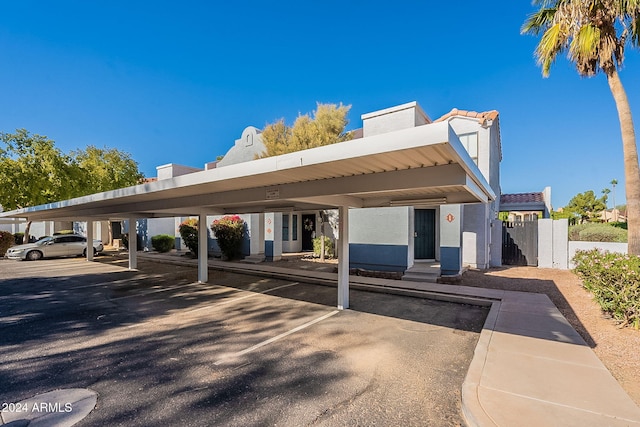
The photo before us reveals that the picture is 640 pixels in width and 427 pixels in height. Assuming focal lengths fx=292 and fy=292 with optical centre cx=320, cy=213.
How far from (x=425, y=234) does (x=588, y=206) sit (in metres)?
29.0

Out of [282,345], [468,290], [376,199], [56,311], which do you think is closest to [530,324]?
[468,290]

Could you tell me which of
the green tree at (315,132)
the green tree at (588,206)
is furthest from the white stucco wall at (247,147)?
the green tree at (588,206)

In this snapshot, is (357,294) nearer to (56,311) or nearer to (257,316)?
(257,316)

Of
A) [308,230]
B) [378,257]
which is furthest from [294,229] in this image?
[378,257]

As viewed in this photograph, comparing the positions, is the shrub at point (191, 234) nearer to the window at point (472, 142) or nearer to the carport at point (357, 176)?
the carport at point (357, 176)

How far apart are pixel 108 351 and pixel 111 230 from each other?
84.4 feet

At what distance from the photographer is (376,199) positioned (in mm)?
7426

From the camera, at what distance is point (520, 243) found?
521 inches

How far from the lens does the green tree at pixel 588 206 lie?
1159 inches

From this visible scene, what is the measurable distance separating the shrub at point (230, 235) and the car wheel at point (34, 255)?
10729 mm

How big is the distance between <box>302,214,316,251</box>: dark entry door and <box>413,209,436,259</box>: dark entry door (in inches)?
316

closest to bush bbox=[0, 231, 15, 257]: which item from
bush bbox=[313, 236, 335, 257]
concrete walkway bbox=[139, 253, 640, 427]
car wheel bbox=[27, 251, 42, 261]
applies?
car wheel bbox=[27, 251, 42, 261]

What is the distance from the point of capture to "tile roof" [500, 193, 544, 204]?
62.3ft

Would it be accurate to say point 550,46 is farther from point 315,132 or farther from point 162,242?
point 162,242
